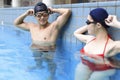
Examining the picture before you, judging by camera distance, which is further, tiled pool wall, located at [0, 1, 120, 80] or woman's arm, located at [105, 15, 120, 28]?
tiled pool wall, located at [0, 1, 120, 80]

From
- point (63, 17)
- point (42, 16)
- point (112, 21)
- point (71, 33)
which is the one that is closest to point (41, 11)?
point (42, 16)

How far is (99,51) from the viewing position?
2.97 meters

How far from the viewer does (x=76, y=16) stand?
4258mm

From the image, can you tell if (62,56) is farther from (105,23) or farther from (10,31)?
(10,31)

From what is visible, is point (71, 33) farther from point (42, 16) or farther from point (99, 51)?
point (99, 51)

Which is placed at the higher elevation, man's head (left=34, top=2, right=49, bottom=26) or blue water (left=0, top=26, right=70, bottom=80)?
man's head (left=34, top=2, right=49, bottom=26)

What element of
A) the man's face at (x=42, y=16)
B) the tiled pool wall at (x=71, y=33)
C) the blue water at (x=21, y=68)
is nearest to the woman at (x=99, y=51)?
the tiled pool wall at (x=71, y=33)

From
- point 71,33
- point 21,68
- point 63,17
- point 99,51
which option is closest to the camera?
point 99,51

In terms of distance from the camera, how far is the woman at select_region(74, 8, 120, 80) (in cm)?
287

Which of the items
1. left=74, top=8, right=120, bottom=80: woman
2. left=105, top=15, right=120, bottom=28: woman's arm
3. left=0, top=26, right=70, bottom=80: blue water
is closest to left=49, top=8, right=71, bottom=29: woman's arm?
left=0, top=26, right=70, bottom=80: blue water

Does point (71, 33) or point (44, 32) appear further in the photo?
point (71, 33)

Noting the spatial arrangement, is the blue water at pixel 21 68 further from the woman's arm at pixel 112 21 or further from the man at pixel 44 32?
the woman's arm at pixel 112 21

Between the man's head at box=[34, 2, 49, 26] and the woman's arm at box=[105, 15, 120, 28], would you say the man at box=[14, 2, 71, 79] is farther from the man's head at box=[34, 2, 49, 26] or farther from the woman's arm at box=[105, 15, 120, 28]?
the woman's arm at box=[105, 15, 120, 28]

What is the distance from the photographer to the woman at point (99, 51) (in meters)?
2.87
